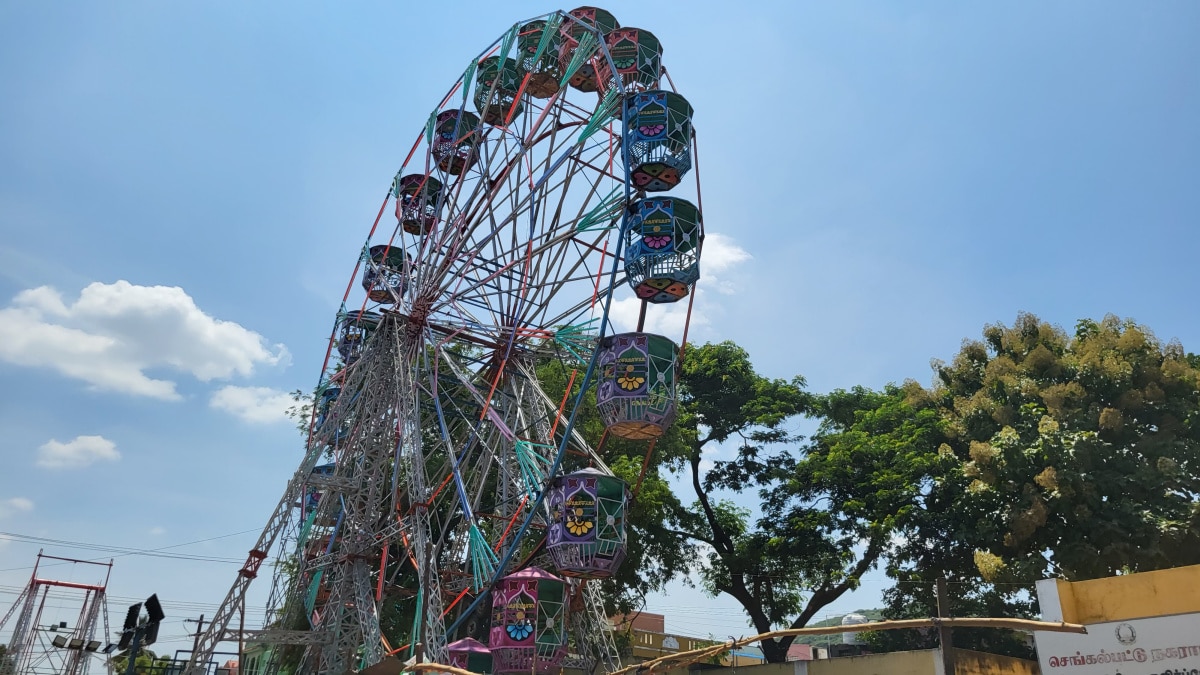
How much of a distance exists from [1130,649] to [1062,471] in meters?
6.76

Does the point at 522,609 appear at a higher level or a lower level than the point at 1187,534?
lower

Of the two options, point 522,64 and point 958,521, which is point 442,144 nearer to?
point 522,64

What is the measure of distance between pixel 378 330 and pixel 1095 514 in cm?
1688

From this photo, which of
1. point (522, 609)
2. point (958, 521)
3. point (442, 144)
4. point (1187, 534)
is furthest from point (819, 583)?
point (442, 144)

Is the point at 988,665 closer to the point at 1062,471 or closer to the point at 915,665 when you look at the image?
the point at 915,665

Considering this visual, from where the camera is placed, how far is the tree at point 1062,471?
1959 cm

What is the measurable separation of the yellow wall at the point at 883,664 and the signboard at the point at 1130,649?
4194mm

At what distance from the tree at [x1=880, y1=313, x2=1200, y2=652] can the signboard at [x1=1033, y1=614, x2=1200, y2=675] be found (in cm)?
515

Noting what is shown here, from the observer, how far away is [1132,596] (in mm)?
14188

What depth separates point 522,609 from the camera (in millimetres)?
14414

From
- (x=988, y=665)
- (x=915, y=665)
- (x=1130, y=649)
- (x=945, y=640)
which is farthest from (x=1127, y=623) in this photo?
(x=945, y=640)

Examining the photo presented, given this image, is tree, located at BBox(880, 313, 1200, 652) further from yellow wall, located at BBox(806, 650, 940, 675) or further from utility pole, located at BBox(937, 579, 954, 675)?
utility pole, located at BBox(937, 579, 954, 675)

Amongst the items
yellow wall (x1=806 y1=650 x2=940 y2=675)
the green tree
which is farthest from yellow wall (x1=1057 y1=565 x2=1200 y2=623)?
the green tree

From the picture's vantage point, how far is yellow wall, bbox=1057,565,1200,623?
44.5 feet
